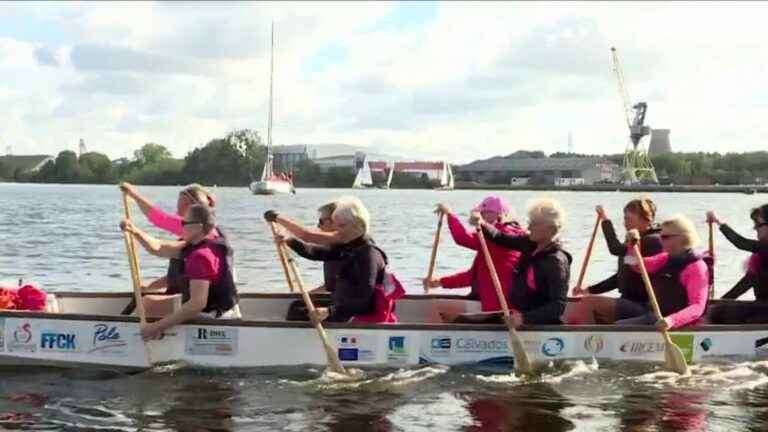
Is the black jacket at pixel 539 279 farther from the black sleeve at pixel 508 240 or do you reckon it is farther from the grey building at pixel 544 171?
the grey building at pixel 544 171

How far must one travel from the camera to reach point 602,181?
147375 mm

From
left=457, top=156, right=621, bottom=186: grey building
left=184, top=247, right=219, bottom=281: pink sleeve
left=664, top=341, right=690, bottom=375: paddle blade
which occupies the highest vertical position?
left=457, top=156, right=621, bottom=186: grey building

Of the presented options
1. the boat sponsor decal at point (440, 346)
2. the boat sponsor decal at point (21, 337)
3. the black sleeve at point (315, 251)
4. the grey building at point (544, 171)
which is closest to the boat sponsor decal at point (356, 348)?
the boat sponsor decal at point (440, 346)

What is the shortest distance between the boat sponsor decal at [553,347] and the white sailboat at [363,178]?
124288 mm

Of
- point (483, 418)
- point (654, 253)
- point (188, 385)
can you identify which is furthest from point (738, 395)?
point (188, 385)

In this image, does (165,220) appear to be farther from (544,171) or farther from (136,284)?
(544,171)

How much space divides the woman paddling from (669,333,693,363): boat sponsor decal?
1.67 ft

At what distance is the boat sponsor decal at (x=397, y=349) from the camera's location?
9.66 meters

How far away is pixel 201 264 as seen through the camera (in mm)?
9078

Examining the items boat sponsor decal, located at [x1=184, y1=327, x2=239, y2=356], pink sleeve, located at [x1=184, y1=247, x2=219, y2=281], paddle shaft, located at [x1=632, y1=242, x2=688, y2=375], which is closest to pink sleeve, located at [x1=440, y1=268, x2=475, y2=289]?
paddle shaft, located at [x1=632, y1=242, x2=688, y2=375]

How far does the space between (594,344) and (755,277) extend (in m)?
→ 2.31

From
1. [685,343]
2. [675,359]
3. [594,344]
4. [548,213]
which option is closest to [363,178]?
[685,343]

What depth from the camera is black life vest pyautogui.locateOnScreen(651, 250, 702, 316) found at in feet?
32.9

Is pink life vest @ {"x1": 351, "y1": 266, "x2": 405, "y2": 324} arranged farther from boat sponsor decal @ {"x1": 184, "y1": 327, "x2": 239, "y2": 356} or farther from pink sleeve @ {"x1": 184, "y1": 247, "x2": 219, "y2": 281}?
pink sleeve @ {"x1": 184, "y1": 247, "x2": 219, "y2": 281}
